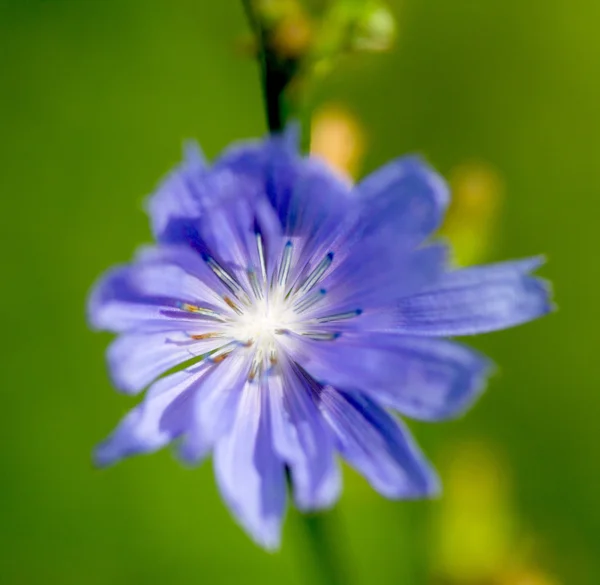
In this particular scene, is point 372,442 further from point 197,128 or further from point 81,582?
point 197,128

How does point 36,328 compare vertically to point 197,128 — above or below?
below

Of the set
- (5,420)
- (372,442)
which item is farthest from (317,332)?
(5,420)

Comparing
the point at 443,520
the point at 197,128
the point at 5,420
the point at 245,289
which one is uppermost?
the point at 197,128

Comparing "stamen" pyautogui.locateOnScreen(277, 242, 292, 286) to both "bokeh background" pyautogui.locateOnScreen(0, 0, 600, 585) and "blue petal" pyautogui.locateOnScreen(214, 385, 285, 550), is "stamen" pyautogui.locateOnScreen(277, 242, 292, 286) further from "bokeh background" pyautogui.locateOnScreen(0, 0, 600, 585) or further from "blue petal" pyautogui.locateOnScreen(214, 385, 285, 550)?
"bokeh background" pyautogui.locateOnScreen(0, 0, 600, 585)

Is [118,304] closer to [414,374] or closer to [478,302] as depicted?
[414,374]

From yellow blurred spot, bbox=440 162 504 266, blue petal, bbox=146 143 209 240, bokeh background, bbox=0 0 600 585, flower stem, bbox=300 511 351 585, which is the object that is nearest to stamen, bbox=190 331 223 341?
blue petal, bbox=146 143 209 240

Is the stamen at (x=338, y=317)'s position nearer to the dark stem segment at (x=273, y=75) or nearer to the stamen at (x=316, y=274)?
the stamen at (x=316, y=274)
